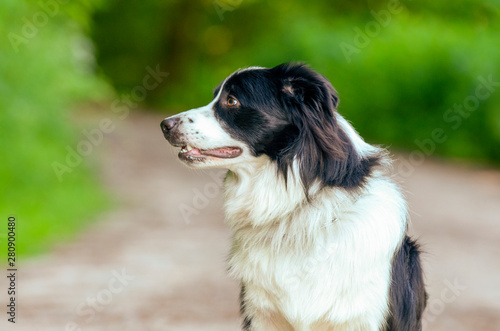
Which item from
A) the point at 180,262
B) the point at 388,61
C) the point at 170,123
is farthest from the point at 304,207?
the point at 388,61

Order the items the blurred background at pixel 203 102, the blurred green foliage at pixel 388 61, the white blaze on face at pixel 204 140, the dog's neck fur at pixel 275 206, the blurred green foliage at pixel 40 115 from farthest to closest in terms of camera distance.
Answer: the blurred green foliage at pixel 388 61
the blurred green foliage at pixel 40 115
the blurred background at pixel 203 102
the white blaze on face at pixel 204 140
the dog's neck fur at pixel 275 206

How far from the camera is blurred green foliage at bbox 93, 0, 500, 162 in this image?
13594 mm

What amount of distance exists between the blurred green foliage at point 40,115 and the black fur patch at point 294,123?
4376 millimetres

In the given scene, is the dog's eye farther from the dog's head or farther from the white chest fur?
the white chest fur

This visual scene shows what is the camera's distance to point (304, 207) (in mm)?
3518

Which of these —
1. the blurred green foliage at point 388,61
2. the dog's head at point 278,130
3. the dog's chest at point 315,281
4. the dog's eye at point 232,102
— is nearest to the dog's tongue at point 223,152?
the dog's head at point 278,130

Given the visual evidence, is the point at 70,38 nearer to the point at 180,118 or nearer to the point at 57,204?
the point at 57,204

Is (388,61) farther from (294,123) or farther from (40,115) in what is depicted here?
(294,123)

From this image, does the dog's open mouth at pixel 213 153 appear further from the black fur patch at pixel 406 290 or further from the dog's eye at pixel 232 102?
the black fur patch at pixel 406 290

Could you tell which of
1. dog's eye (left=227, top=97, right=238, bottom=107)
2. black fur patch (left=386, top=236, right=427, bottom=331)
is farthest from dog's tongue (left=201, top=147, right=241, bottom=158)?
black fur patch (left=386, top=236, right=427, bottom=331)

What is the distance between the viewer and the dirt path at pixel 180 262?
5516 mm

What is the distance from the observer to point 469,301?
6.28 m

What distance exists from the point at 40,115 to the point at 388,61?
8.41 m

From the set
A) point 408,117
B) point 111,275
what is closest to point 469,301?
point 111,275
